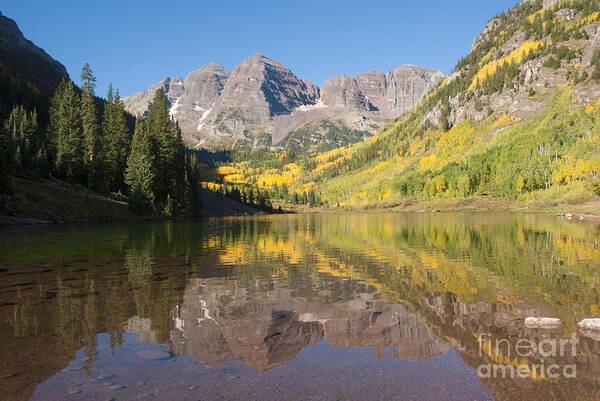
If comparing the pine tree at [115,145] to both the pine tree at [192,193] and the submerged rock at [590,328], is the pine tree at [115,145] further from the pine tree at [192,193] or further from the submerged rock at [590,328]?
the submerged rock at [590,328]

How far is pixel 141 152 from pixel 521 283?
299 feet

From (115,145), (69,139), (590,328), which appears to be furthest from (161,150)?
(590,328)

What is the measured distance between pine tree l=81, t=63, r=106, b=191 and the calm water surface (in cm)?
7648

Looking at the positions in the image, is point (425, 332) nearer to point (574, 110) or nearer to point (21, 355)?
point (21, 355)

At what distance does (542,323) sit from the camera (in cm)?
1001

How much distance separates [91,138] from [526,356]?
10567cm

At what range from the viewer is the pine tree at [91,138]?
88.8m

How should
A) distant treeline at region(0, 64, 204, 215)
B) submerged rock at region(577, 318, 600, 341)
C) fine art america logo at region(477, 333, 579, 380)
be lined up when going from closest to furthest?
fine art america logo at region(477, 333, 579, 380) < submerged rock at region(577, 318, 600, 341) < distant treeline at region(0, 64, 204, 215)

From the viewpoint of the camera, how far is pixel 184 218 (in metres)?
106

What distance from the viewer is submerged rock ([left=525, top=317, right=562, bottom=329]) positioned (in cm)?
989

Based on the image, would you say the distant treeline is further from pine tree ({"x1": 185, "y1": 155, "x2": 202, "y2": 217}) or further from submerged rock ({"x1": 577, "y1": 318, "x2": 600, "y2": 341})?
submerged rock ({"x1": 577, "y1": 318, "x2": 600, "y2": 341})

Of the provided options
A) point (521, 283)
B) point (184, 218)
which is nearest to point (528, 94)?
point (184, 218)

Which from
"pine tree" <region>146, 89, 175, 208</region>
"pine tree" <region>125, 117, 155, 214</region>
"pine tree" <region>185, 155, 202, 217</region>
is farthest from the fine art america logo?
"pine tree" <region>185, 155, 202, 217</region>

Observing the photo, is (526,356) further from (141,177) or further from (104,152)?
(104,152)
